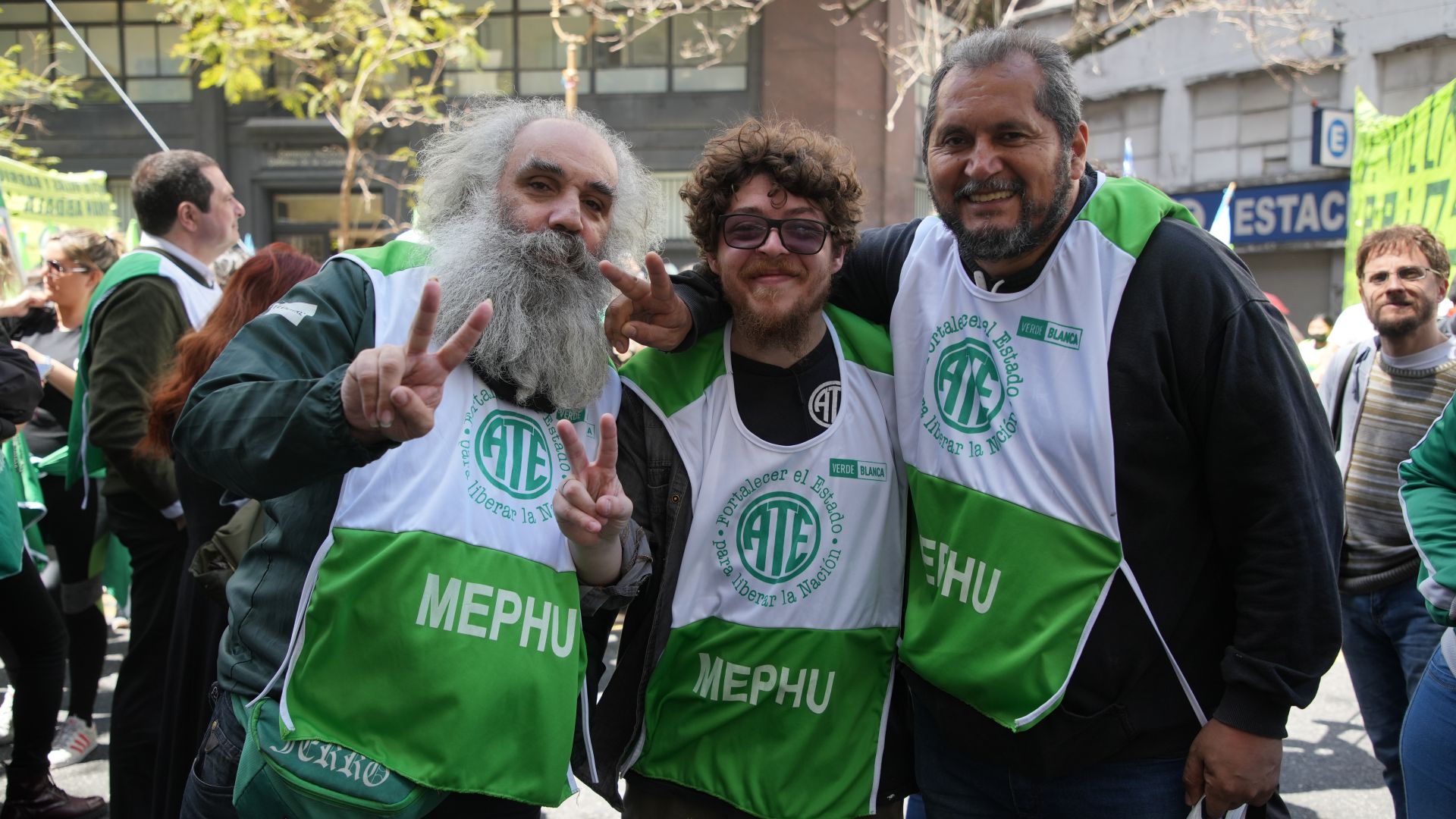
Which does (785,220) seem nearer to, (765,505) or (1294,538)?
(765,505)

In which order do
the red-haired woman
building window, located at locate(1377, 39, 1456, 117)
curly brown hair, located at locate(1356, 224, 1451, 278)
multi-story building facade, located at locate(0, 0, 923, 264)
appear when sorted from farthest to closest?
multi-story building facade, located at locate(0, 0, 923, 264) < building window, located at locate(1377, 39, 1456, 117) < curly brown hair, located at locate(1356, 224, 1451, 278) < the red-haired woman

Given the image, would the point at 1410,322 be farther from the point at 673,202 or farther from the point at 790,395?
the point at 673,202

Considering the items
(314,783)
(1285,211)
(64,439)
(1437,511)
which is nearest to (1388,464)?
(1437,511)

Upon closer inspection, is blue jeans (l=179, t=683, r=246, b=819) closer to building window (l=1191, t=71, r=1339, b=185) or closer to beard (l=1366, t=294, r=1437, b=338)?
beard (l=1366, t=294, r=1437, b=338)

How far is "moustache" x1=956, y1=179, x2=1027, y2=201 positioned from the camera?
2.20 meters

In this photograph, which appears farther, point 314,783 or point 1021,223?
point 1021,223

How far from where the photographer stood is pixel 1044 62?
2.23 metres

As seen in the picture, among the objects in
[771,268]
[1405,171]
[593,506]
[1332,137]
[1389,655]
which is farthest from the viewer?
[1332,137]

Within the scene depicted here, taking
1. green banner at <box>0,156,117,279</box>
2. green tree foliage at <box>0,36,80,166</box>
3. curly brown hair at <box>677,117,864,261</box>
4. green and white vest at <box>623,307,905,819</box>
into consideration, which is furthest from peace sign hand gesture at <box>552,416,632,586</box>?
green tree foliage at <box>0,36,80,166</box>

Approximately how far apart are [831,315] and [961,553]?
66cm

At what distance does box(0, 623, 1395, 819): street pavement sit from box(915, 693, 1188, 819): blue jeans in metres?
2.36

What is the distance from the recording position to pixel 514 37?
2050cm

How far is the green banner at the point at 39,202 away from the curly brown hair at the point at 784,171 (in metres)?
7.09

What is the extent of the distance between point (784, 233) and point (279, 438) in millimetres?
1154
